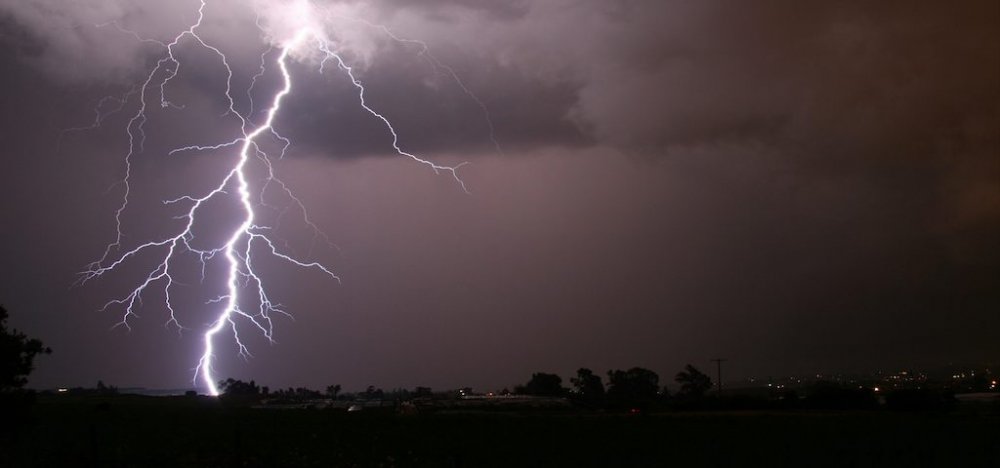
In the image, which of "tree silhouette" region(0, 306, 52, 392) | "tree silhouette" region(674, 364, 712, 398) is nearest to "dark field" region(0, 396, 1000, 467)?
"tree silhouette" region(0, 306, 52, 392)

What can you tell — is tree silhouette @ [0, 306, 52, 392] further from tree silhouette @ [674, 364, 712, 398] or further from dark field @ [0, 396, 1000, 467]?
tree silhouette @ [674, 364, 712, 398]

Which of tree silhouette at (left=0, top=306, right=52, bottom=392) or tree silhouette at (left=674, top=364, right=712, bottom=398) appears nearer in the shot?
tree silhouette at (left=0, top=306, right=52, bottom=392)

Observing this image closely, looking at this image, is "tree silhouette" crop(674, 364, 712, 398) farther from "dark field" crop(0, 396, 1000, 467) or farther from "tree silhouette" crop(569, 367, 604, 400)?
"dark field" crop(0, 396, 1000, 467)

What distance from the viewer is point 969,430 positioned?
97.1 ft

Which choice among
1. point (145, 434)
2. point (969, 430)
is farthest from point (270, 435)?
point (969, 430)

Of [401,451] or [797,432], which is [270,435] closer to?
[401,451]

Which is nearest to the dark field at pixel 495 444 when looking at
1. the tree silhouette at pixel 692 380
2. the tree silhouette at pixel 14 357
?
the tree silhouette at pixel 14 357

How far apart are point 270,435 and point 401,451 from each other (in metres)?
6.87

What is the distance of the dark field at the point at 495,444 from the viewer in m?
18.7

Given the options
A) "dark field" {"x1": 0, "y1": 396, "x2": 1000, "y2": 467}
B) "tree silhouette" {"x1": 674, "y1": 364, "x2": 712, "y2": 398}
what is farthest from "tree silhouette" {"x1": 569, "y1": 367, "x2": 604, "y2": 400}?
"dark field" {"x1": 0, "y1": 396, "x2": 1000, "y2": 467}

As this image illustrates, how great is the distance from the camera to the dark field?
18656 millimetres

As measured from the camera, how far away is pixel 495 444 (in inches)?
936

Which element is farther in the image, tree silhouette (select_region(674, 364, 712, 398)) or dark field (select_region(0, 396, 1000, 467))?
tree silhouette (select_region(674, 364, 712, 398))

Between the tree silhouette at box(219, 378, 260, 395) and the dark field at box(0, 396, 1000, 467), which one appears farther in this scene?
the tree silhouette at box(219, 378, 260, 395)
